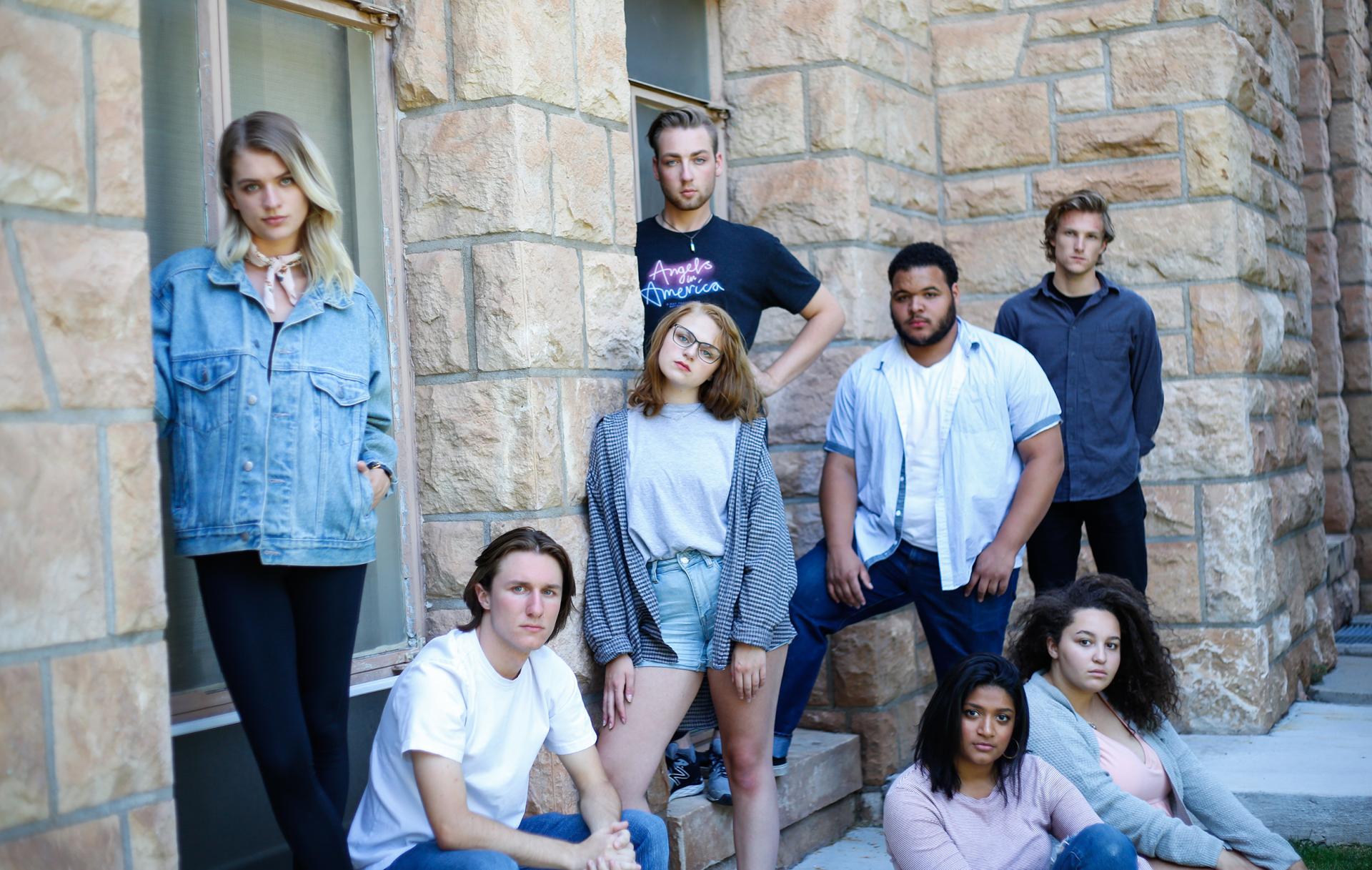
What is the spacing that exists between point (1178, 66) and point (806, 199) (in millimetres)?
1539

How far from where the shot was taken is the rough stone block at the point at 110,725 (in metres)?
2.05

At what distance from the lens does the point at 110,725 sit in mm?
2113

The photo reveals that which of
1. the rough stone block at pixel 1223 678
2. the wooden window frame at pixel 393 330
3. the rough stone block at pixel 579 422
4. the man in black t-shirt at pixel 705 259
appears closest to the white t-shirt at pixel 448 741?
the wooden window frame at pixel 393 330

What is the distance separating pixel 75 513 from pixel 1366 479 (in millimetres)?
7197

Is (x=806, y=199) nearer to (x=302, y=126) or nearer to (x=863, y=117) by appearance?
(x=863, y=117)

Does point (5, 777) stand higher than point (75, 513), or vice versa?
point (75, 513)

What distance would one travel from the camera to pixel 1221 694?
5.25 m

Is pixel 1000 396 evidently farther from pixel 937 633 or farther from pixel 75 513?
pixel 75 513

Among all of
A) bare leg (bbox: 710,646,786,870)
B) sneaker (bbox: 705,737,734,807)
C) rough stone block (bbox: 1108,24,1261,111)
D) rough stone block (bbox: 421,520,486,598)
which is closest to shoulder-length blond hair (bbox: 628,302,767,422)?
rough stone block (bbox: 421,520,486,598)

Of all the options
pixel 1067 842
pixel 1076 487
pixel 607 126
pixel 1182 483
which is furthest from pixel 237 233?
pixel 1182 483

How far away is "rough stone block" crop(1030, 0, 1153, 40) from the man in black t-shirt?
2.02 metres

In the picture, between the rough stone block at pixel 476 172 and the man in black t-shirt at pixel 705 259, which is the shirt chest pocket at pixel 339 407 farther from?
the man in black t-shirt at pixel 705 259

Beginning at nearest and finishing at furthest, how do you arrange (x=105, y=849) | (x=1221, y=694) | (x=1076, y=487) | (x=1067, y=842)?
(x=105, y=849) < (x=1067, y=842) < (x=1076, y=487) < (x=1221, y=694)

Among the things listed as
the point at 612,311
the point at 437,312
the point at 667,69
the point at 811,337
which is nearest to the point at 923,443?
the point at 811,337
